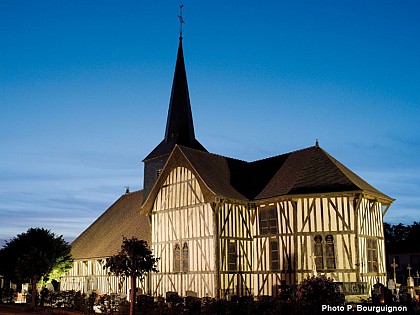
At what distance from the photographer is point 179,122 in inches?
1517

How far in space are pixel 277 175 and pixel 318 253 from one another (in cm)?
564

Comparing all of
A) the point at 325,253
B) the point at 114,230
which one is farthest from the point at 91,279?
the point at 325,253

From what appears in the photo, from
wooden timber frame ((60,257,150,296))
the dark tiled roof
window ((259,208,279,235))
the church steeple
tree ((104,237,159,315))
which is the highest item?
the church steeple

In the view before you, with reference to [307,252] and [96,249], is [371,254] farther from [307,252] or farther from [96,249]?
[96,249]

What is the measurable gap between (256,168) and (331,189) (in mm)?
7089

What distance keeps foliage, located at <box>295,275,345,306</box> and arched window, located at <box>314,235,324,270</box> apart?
916cm

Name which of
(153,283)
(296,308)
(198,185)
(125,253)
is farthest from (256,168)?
(296,308)

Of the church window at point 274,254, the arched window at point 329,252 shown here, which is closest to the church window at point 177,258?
the church window at point 274,254

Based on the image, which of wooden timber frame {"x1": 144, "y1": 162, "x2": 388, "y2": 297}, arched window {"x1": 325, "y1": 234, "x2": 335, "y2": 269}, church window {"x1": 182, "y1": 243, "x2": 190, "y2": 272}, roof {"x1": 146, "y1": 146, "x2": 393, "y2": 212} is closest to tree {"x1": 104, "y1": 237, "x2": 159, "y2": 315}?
wooden timber frame {"x1": 144, "y1": 162, "x2": 388, "y2": 297}

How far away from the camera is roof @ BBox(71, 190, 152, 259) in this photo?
36062 millimetres

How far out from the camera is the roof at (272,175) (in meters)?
25.9

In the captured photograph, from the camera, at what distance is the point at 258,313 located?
55.6 feet

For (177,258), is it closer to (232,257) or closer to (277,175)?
(232,257)

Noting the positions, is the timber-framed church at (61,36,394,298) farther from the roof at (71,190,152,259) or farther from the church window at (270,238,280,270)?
the roof at (71,190,152,259)
